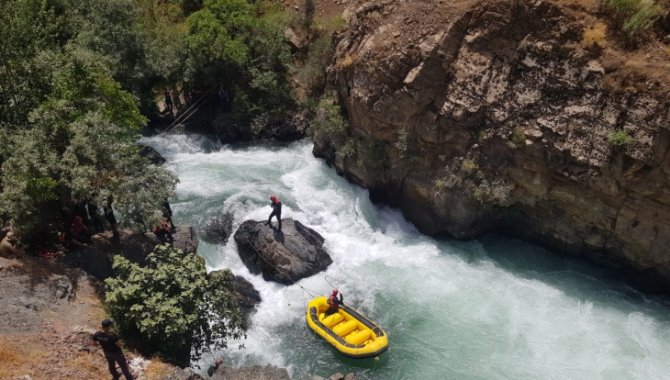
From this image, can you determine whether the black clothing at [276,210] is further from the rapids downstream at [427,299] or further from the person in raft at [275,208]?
the rapids downstream at [427,299]

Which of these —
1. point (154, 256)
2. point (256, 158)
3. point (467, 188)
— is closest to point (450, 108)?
point (467, 188)

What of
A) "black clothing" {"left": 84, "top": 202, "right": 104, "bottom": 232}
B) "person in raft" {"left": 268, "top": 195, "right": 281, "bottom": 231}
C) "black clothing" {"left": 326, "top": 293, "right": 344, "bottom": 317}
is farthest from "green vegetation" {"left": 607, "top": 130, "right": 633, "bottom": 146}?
"black clothing" {"left": 84, "top": 202, "right": 104, "bottom": 232}

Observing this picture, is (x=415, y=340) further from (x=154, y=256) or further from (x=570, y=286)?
(x=154, y=256)

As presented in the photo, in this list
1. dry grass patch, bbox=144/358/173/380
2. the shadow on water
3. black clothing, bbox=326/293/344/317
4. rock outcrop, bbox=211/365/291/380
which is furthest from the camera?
the shadow on water

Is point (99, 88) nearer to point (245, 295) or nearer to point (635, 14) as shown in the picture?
point (245, 295)

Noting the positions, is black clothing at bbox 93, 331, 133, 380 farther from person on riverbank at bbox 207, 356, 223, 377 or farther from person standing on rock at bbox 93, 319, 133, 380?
person on riverbank at bbox 207, 356, 223, 377
